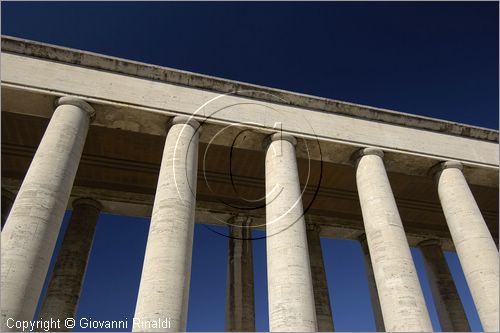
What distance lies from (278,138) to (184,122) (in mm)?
7240

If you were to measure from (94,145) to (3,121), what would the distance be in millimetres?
7160

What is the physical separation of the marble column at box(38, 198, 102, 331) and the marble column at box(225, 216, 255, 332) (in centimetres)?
1237

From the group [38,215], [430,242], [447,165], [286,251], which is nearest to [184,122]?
[38,215]

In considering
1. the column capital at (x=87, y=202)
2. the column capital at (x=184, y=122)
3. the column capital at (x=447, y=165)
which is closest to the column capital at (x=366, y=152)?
the column capital at (x=447, y=165)

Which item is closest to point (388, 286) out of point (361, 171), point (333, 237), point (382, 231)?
point (382, 231)

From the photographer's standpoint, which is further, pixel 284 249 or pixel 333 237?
pixel 333 237

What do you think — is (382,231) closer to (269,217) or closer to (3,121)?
(269,217)

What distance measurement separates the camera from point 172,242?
74.0ft

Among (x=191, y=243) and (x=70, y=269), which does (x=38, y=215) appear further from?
(x=70, y=269)

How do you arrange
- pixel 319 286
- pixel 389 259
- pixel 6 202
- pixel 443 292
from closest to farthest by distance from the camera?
pixel 389 259 < pixel 6 202 < pixel 319 286 < pixel 443 292

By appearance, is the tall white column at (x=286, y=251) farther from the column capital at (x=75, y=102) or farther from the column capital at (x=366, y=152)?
the column capital at (x=75, y=102)

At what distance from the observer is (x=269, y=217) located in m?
26.5

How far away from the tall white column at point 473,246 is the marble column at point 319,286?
1221 centimetres

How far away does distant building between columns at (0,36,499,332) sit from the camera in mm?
22203
